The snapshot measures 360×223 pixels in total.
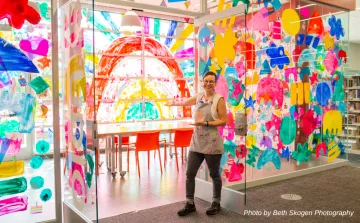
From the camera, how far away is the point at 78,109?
3.08m

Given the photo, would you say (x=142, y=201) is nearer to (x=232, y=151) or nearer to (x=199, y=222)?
(x=199, y=222)

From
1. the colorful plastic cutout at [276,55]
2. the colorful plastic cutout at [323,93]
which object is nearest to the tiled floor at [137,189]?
the colorful plastic cutout at [323,93]

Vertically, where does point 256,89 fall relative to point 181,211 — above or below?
above

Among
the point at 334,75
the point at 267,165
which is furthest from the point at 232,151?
the point at 334,75

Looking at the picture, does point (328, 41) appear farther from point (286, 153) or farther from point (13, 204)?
point (13, 204)

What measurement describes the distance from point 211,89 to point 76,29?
1494 mm

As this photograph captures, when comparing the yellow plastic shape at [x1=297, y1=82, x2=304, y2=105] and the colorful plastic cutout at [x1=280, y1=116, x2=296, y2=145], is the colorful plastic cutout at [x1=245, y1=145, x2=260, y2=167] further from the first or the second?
the yellow plastic shape at [x1=297, y1=82, x2=304, y2=105]

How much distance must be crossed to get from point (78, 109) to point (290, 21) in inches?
143

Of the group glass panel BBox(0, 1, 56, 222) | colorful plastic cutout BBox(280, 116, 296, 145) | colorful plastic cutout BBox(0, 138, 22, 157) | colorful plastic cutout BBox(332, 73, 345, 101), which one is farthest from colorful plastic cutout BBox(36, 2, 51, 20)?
colorful plastic cutout BBox(332, 73, 345, 101)

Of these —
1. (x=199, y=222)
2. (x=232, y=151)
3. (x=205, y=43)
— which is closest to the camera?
(x=199, y=222)

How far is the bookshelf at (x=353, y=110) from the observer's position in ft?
25.7

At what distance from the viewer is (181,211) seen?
3715mm

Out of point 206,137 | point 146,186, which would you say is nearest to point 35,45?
point 206,137

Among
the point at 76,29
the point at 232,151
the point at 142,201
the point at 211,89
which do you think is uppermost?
the point at 76,29
